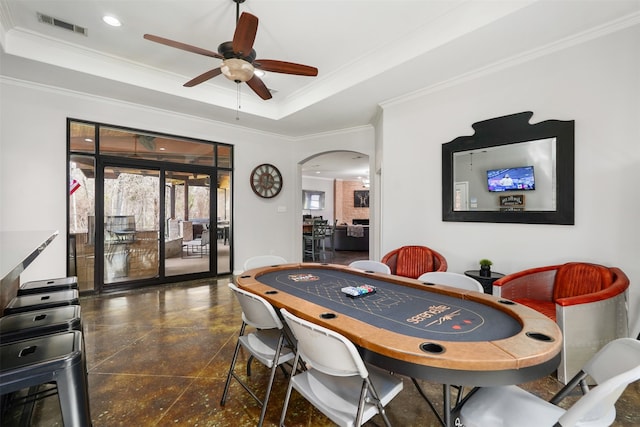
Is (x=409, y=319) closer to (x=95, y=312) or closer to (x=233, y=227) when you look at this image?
(x=95, y=312)

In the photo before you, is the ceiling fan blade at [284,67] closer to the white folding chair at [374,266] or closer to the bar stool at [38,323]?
the white folding chair at [374,266]

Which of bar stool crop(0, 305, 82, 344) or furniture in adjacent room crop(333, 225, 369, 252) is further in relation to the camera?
furniture in adjacent room crop(333, 225, 369, 252)

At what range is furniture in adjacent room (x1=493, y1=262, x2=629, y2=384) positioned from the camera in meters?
2.13

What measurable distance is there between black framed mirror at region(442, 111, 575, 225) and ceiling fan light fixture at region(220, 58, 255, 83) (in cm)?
261

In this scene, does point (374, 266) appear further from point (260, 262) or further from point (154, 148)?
point (154, 148)

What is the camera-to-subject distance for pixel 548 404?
1335 mm

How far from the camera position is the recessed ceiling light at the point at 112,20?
9.71 feet

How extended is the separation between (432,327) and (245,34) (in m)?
2.45

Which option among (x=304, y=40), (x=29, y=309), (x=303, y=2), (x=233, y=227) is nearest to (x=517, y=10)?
(x=303, y=2)

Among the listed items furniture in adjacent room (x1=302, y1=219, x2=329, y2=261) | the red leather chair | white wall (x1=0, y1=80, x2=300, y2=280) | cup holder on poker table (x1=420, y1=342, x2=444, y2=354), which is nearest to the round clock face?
white wall (x1=0, y1=80, x2=300, y2=280)

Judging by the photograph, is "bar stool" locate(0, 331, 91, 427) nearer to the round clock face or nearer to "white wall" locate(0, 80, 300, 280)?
"white wall" locate(0, 80, 300, 280)

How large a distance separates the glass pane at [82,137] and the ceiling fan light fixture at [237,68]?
3.14 meters

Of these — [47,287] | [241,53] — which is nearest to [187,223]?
[47,287]

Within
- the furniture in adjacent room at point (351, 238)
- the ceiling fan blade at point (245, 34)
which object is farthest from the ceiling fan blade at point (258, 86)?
the furniture in adjacent room at point (351, 238)
